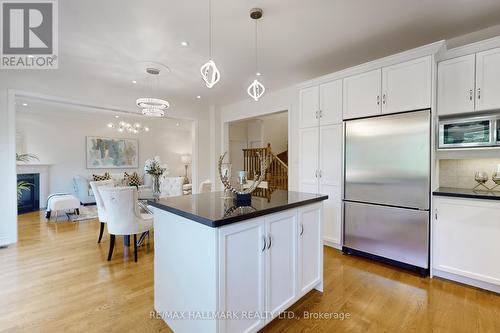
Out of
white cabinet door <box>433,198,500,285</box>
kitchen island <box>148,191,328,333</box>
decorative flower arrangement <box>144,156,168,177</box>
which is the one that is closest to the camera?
kitchen island <box>148,191,328,333</box>

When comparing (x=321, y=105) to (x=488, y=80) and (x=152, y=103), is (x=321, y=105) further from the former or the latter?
(x=152, y=103)

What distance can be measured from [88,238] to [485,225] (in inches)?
216

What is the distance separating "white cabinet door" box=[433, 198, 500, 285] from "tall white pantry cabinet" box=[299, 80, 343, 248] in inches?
44.5

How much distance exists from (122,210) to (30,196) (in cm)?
529

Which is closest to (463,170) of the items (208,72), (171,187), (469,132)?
(469,132)

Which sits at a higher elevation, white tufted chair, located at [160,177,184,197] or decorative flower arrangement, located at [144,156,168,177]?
decorative flower arrangement, located at [144,156,168,177]

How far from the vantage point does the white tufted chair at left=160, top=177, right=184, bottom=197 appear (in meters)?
4.92

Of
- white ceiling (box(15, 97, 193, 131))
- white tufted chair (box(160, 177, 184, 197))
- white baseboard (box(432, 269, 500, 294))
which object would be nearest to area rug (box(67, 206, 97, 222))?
white tufted chair (box(160, 177, 184, 197))

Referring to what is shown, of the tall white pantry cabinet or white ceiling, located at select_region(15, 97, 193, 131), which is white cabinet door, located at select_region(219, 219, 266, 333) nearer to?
the tall white pantry cabinet

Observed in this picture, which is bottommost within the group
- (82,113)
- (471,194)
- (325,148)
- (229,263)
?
(229,263)

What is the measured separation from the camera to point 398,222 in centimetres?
274

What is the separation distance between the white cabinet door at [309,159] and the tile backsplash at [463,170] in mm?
1620

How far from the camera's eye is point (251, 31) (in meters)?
2.70

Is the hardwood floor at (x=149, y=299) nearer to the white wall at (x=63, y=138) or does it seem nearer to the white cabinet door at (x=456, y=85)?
the white cabinet door at (x=456, y=85)
